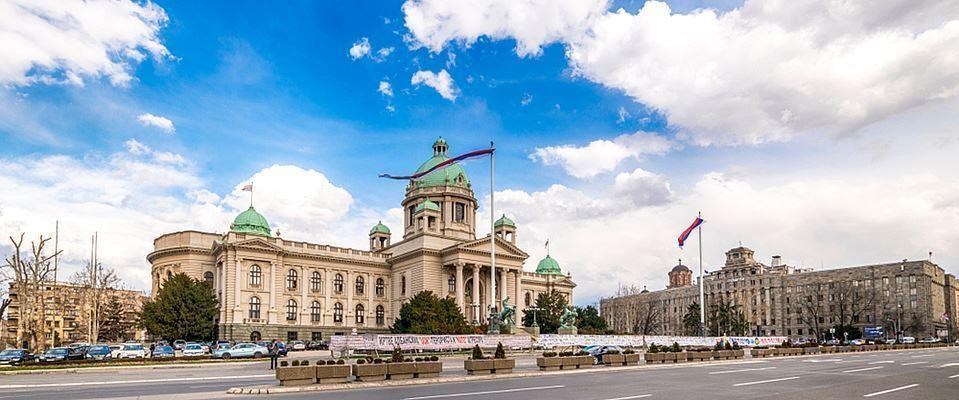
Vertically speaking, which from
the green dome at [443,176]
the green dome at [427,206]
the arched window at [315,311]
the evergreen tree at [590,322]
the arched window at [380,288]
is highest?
the green dome at [443,176]

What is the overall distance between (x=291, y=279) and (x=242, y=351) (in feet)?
128

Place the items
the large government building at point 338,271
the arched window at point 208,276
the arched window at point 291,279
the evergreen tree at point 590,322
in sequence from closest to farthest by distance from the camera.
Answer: the large government building at point 338,271
the arched window at point 208,276
the arched window at point 291,279
the evergreen tree at point 590,322

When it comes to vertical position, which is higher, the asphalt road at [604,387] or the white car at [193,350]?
the asphalt road at [604,387]

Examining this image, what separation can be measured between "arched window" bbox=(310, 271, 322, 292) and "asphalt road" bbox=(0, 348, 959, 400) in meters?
62.7

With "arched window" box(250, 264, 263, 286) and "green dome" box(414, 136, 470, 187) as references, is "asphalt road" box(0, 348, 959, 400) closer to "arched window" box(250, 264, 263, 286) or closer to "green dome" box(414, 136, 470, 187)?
"arched window" box(250, 264, 263, 286)

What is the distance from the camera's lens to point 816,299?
156 metres

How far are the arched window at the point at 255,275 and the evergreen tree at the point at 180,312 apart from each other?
9.39 metres

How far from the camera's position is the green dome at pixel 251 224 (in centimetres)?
9862

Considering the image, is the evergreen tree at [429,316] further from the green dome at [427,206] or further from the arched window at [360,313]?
the green dome at [427,206]

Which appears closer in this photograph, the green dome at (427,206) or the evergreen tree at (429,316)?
the evergreen tree at (429,316)

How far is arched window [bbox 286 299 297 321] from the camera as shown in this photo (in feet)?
318

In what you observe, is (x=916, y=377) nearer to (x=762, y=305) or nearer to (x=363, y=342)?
(x=363, y=342)

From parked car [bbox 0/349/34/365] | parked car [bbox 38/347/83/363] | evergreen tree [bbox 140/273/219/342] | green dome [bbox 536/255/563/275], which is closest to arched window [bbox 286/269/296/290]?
evergreen tree [bbox 140/273/219/342]

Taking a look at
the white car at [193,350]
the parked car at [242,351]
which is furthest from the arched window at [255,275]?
the parked car at [242,351]
